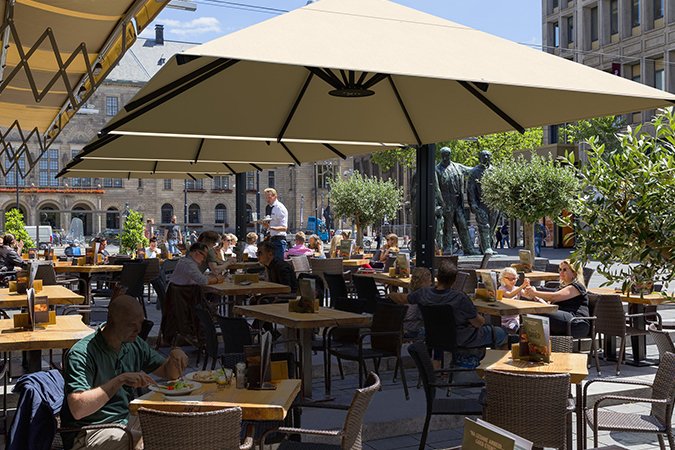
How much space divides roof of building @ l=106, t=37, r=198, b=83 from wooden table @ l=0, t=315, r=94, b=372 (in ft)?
226

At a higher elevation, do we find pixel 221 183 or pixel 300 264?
pixel 221 183

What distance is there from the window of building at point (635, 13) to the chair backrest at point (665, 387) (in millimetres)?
42262

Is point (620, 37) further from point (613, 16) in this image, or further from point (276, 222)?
point (276, 222)

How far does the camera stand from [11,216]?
21.9 meters

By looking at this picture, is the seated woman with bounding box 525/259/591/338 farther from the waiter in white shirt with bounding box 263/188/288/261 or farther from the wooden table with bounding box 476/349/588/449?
the waiter in white shirt with bounding box 263/188/288/261

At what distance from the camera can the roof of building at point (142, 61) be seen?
7444 cm

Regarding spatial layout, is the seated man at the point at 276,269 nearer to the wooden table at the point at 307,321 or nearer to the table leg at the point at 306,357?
the wooden table at the point at 307,321

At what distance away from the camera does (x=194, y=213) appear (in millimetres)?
80688

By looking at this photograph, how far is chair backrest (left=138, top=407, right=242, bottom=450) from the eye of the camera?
3.62m

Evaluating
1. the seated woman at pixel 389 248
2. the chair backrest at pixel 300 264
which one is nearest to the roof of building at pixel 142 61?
the seated woman at pixel 389 248

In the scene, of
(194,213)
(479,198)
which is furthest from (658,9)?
(194,213)

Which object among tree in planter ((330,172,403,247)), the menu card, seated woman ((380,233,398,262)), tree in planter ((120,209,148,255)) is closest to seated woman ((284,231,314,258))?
seated woman ((380,233,398,262))

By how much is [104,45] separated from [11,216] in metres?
16.6

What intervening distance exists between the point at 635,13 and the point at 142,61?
151 ft
